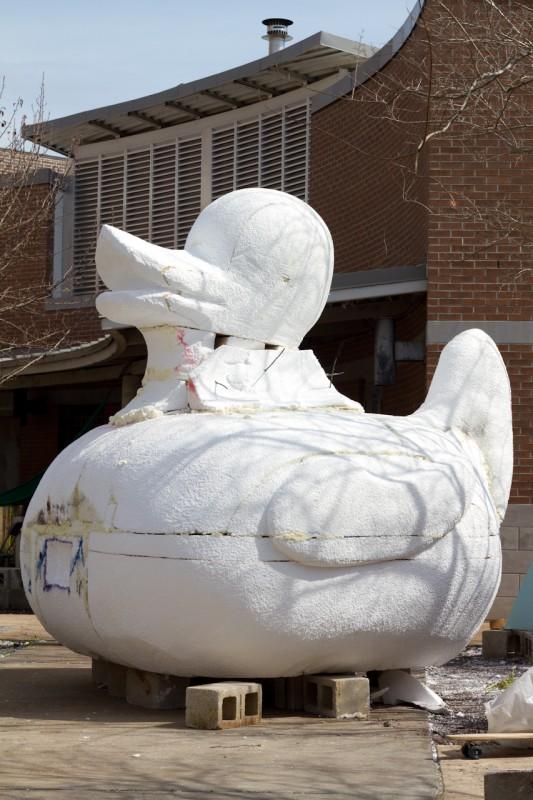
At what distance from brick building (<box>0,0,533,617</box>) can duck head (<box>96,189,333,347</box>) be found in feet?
2.57

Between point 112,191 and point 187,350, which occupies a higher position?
point 112,191

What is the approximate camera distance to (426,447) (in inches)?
277

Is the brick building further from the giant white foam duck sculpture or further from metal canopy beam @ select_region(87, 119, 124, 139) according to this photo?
the giant white foam duck sculpture

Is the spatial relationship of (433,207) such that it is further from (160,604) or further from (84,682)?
(160,604)

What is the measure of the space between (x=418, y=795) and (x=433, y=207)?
854cm

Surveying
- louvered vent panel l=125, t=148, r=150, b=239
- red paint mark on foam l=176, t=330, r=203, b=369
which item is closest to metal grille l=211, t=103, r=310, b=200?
louvered vent panel l=125, t=148, r=150, b=239

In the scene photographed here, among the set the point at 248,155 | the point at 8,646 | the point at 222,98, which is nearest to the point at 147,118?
the point at 222,98

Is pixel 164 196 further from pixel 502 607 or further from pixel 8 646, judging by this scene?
pixel 8 646

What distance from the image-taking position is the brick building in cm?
1238

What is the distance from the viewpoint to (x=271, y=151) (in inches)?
736

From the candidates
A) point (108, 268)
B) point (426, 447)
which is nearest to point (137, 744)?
point (426, 447)

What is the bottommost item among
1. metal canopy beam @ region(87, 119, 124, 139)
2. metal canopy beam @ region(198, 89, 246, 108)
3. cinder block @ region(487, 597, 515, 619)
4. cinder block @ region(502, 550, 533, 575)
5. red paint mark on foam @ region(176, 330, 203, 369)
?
cinder block @ region(487, 597, 515, 619)

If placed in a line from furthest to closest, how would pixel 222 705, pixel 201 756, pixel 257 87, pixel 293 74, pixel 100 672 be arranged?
pixel 257 87 → pixel 293 74 → pixel 100 672 → pixel 222 705 → pixel 201 756

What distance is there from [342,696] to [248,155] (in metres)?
13.3
